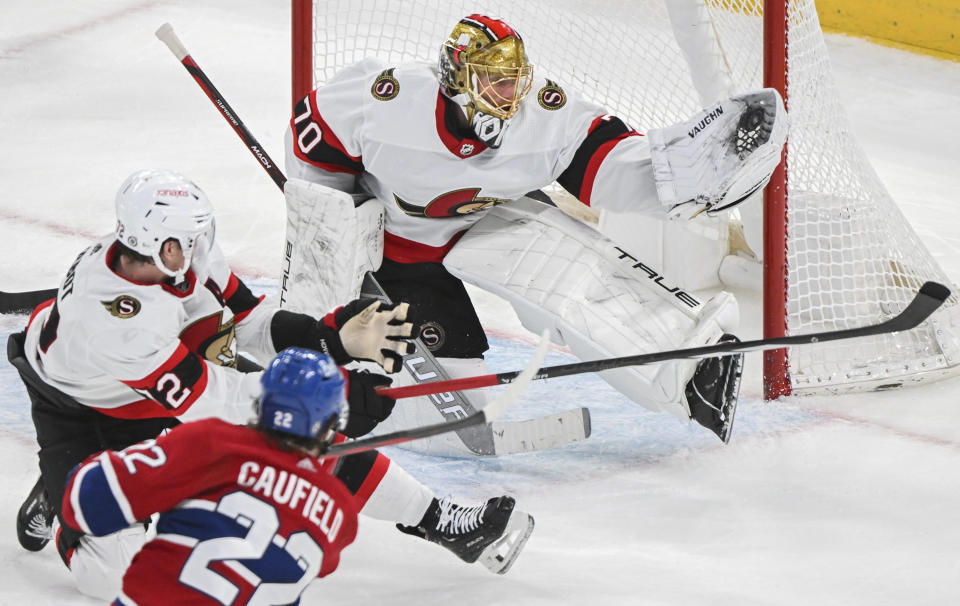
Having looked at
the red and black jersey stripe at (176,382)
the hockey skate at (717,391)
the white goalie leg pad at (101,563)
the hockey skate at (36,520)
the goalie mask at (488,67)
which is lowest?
the hockey skate at (36,520)

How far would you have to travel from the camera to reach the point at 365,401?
2129 mm

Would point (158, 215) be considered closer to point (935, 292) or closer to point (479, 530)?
point (479, 530)

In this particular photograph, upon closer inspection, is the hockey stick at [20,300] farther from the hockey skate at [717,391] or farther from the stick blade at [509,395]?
the stick blade at [509,395]

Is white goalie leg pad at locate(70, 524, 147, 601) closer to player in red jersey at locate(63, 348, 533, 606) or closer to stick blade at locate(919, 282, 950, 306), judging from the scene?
player in red jersey at locate(63, 348, 533, 606)

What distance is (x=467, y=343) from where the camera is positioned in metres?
3.02

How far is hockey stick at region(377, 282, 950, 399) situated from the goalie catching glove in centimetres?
8

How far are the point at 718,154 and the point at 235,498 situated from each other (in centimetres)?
148

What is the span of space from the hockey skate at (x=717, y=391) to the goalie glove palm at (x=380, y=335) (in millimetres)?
741

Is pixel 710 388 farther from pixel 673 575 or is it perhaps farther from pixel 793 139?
pixel 793 139

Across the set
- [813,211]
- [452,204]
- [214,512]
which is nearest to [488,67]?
[452,204]

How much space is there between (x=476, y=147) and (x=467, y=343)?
50 cm

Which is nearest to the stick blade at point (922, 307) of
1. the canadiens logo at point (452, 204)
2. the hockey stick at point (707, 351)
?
the hockey stick at point (707, 351)

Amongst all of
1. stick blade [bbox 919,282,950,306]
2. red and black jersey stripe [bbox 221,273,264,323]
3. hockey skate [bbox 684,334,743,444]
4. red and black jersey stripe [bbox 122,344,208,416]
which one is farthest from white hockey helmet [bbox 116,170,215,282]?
stick blade [bbox 919,282,950,306]

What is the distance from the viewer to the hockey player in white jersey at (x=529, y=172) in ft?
8.90
